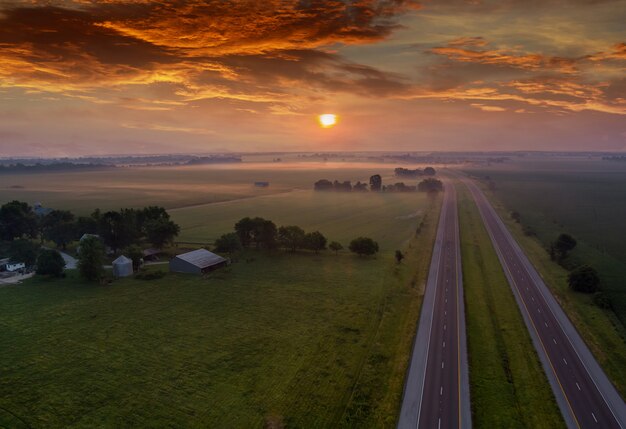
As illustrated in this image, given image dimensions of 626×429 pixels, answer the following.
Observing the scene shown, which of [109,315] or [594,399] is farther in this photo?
[109,315]

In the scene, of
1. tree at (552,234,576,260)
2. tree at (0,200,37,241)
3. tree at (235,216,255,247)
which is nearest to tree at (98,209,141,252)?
tree at (235,216,255,247)

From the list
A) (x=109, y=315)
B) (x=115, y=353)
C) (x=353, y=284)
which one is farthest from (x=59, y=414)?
(x=353, y=284)

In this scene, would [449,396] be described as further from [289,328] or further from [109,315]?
[109,315]

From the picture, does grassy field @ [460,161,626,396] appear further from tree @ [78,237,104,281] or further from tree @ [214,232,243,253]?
tree @ [78,237,104,281]

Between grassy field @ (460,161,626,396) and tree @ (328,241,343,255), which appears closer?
grassy field @ (460,161,626,396)

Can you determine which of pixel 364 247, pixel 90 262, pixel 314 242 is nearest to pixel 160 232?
pixel 90 262

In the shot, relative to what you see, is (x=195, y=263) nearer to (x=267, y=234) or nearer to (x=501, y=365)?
(x=267, y=234)
